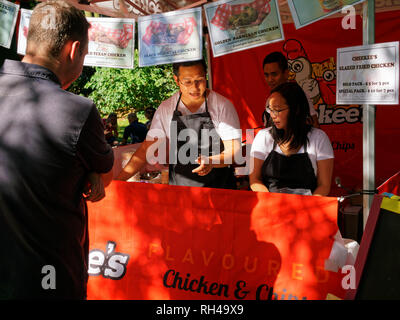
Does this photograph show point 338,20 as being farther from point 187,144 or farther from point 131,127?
point 131,127

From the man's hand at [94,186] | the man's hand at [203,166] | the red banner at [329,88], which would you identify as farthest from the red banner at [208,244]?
the red banner at [329,88]

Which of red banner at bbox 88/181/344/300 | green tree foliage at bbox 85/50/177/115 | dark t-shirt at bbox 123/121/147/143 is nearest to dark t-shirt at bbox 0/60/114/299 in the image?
red banner at bbox 88/181/344/300

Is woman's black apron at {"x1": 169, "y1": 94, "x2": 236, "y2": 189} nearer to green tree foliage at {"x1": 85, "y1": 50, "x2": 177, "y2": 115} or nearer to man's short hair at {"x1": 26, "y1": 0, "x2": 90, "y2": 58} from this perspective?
man's short hair at {"x1": 26, "y1": 0, "x2": 90, "y2": 58}

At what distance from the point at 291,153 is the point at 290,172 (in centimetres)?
17

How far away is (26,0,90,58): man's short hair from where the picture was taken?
1560 mm

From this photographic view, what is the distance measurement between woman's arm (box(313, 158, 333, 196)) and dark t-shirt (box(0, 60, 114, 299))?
2.05 meters

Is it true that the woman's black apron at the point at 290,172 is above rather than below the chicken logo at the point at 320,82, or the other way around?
below

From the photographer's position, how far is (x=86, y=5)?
4.32 metres

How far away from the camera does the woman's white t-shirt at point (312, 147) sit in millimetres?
3158

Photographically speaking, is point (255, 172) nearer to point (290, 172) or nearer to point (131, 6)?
point (290, 172)

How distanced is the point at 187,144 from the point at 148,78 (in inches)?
474

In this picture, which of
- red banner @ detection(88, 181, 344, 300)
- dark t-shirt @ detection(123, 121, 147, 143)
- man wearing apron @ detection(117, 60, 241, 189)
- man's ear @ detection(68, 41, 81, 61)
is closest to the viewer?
man's ear @ detection(68, 41, 81, 61)

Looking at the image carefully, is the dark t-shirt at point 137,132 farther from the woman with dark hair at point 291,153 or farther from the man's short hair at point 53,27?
the man's short hair at point 53,27

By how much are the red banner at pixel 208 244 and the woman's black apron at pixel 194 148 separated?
0.80m
